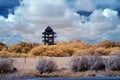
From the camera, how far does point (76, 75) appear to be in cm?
4856

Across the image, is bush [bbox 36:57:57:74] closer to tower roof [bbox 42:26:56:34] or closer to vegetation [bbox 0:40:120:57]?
vegetation [bbox 0:40:120:57]

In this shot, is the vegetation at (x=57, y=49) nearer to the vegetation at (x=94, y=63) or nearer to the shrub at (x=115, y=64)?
the vegetation at (x=94, y=63)

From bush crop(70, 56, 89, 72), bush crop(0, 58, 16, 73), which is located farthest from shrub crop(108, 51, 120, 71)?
bush crop(0, 58, 16, 73)

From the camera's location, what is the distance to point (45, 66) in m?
50.9

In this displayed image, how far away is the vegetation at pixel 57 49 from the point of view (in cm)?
6759

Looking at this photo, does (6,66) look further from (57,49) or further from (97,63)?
(57,49)

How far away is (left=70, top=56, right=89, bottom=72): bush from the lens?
2006 inches

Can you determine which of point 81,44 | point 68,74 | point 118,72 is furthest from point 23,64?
point 81,44

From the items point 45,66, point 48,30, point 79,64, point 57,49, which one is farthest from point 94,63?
point 48,30

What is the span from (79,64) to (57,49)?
19.3 meters

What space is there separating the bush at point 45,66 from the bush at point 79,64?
6.71ft

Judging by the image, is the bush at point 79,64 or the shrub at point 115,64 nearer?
the shrub at point 115,64

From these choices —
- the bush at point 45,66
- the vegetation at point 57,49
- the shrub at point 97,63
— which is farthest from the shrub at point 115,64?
the vegetation at point 57,49

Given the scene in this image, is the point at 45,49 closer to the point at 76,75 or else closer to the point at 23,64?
the point at 23,64
